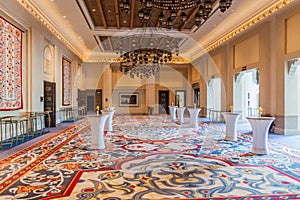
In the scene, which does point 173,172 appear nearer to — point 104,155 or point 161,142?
point 104,155

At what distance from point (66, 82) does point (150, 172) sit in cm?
1088

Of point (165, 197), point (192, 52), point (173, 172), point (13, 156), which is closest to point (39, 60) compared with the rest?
point (13, 156)

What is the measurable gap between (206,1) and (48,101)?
804cm

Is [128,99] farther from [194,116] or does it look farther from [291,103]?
[291,103]

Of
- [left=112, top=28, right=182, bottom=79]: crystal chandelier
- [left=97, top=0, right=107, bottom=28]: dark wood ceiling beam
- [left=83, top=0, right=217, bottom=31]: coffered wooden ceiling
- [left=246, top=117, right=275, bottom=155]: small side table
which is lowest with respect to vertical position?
[left=246, top=117, right=275, bottom=155]: small side table

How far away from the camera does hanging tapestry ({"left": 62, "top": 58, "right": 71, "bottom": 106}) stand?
13.4 m

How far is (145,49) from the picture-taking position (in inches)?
432

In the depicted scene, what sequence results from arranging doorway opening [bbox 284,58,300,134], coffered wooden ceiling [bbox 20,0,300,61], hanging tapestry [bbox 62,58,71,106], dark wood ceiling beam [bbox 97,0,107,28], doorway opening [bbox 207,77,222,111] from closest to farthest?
doorway opening [bbox 284,58,300,134] → coffered wooden ceiling [bbox 20,0,300,61] → dark wood ceiling beam [bbox 97,0,107,28] → hanging tapestry [bbox 62,58,71,106] → doorway opening [bbox 207,77,222,111]

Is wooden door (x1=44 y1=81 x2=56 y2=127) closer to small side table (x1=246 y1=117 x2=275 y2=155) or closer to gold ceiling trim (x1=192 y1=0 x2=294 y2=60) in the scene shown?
small side table (x1=246 y1=117 x2=275 y2=155)

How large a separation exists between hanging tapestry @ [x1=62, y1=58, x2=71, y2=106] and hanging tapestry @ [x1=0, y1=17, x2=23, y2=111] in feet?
16.9

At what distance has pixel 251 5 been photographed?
8.98 metres

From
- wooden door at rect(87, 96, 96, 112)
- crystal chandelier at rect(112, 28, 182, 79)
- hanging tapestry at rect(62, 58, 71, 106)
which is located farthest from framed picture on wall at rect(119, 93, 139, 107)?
hanging tapestry at rect(62, 58, 71, 106)

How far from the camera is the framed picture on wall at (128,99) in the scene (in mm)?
20281

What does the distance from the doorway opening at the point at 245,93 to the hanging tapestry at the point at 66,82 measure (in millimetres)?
8678
